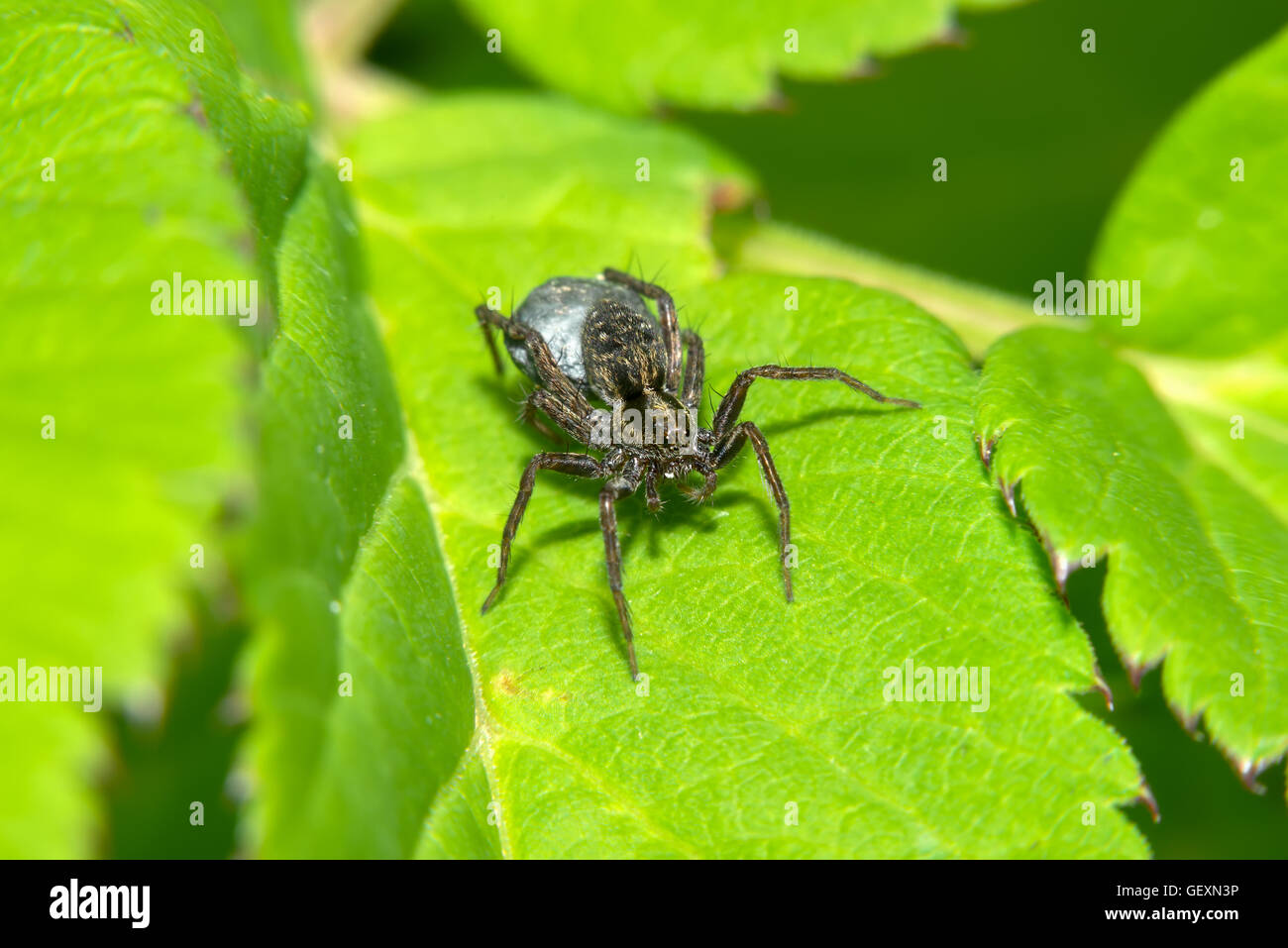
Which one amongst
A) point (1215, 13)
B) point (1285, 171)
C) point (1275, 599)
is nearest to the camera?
point (1275, 599)

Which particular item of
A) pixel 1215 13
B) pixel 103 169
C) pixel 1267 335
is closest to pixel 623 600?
pixel 103 169

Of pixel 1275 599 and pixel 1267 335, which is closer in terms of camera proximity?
pixel 1275 599

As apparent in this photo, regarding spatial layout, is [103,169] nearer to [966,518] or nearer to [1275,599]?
[966,518]

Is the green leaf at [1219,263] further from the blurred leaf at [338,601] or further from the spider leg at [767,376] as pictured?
the blurred leaf at [338,601]
